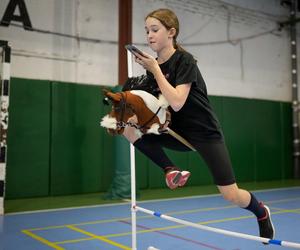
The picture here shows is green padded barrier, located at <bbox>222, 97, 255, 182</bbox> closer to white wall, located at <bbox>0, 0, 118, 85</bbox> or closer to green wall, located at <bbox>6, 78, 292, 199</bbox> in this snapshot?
green wall, located at <bbox>6, 78, 292, 199</bbox>

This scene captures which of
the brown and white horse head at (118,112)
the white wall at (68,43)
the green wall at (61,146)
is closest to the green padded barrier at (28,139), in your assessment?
the green wall at (61,146)

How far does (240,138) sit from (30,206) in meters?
5.00

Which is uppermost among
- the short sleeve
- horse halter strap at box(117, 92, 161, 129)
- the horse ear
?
the short sleeve

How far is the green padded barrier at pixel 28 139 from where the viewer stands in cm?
626

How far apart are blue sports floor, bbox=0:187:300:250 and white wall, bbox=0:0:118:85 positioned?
2.54 metres

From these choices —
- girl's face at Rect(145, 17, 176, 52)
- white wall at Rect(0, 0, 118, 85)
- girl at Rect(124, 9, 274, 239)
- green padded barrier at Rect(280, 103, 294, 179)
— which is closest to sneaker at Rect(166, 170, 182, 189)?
girl at Rect(124, 9, 274, 239)

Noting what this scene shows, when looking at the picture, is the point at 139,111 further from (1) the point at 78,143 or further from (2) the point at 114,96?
(1) the point at 78,143

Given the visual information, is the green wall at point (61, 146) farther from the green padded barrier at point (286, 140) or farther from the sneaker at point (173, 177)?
the sneaker at point (173, 177)

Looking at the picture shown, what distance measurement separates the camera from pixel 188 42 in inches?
328

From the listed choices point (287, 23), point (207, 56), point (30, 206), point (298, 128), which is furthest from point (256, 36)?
point (30, 206)

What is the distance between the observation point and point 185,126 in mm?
2355

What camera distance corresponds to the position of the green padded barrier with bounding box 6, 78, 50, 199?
6.26m

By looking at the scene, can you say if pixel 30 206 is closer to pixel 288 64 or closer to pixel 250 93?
pixel 250 93

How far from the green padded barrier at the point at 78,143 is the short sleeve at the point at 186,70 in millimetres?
4698
